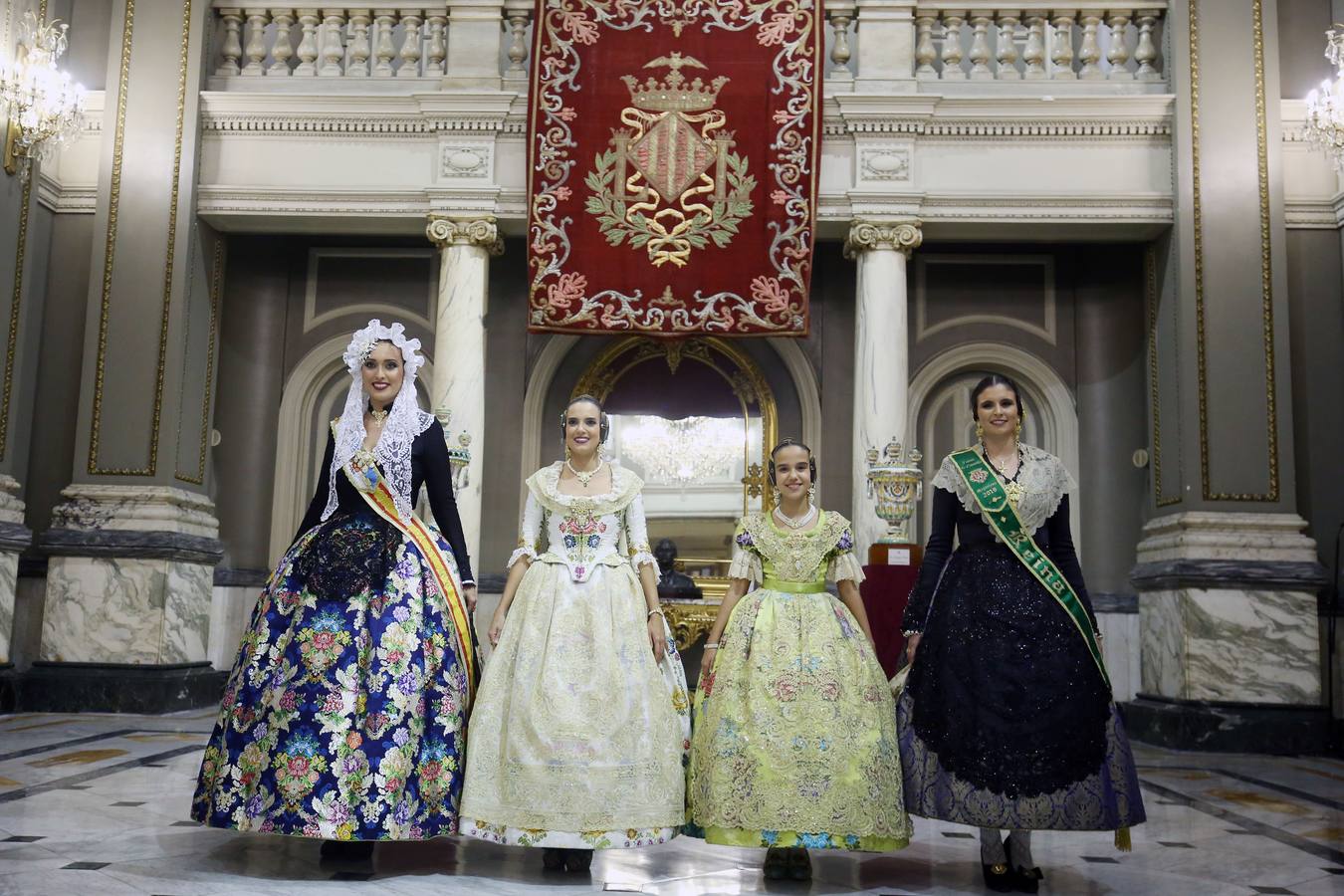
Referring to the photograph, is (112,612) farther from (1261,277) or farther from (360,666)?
(1261,277)

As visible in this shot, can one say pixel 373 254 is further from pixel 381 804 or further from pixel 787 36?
pixel 381 804

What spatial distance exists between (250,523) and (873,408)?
180 inches

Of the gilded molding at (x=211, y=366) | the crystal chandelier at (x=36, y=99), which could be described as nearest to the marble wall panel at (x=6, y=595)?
the gilded molding at (x=211, y=366)

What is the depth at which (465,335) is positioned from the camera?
26.2ft

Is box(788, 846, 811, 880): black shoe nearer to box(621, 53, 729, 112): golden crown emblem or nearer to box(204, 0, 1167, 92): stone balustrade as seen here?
box(621, 53, 729, 112): golden crown emblem

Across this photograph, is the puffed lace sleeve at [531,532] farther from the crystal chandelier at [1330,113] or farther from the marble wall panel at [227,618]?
the marble wall panel at [227,618]

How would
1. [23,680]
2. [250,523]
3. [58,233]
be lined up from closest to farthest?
[23,680] < [58,233] < [250,523]

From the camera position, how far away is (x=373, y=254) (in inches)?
370

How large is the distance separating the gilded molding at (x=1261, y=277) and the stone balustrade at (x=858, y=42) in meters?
0.52

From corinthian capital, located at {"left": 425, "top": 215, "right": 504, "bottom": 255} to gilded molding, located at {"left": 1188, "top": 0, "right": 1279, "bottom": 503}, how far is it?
14.4ft

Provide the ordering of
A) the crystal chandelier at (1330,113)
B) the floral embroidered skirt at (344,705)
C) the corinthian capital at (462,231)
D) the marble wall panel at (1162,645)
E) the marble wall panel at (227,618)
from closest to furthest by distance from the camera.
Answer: the floral embroidered skirt at (344,705), the crystal chandelier at (1330,113), the marble wall panel at (1162,645), the corinthian capital at (462,231), the marble wall panel at (227,618)

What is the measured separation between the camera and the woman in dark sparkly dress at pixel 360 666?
133 inches

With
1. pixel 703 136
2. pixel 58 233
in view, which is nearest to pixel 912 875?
pixel 703 136

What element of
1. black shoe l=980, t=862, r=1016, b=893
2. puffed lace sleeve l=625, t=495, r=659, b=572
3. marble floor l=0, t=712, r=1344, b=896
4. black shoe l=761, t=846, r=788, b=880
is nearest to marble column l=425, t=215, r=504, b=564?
marble floor l=0, t=712, r=1344, b=896
